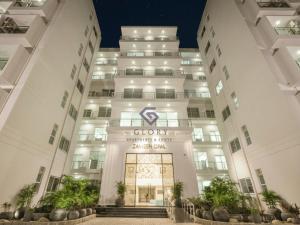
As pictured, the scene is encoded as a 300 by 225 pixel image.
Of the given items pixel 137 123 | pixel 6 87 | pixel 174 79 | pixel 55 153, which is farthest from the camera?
pixel 174 79

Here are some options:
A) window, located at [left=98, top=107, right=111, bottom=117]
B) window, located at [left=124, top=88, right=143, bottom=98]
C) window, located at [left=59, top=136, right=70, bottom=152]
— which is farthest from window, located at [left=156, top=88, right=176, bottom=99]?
window, located at [left=59, top=136, right=70, bottom=152]

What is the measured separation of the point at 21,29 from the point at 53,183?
12500mm

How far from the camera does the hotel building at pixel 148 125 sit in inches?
587

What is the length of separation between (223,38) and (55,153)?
20025mm

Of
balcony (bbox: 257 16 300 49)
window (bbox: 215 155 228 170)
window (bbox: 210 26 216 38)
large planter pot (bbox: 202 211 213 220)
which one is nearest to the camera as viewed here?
large planter pot (bbox: 202 211 213 220)

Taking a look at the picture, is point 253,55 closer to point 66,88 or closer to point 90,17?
point 66,88

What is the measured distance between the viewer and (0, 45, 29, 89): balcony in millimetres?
10602

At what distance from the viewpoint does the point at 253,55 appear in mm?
13172

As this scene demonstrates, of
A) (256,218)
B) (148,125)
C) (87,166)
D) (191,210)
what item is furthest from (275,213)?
(87,166)

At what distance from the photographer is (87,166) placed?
17.8 m

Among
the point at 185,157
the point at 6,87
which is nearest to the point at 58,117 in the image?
the point at 6,87

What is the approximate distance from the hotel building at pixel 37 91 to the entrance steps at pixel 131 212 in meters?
4.91

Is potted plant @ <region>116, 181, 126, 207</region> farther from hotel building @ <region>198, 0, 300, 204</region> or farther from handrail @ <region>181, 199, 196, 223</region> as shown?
hotel building @ <region>198, 0, 300, 204</region>

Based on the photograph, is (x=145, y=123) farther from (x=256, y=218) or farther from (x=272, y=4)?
(x=272, y=4)
